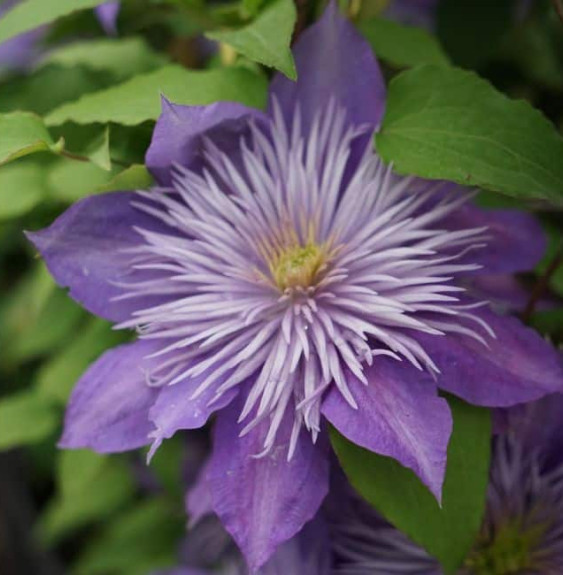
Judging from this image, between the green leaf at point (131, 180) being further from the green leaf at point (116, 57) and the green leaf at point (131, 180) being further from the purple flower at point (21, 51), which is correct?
the purple flower at point (21, 51)

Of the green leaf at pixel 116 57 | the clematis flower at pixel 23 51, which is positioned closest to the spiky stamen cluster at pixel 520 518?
the green leaf at pixel 116 57

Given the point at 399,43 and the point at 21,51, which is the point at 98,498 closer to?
the point at 21,51

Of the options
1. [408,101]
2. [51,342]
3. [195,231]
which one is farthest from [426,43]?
[51,342]

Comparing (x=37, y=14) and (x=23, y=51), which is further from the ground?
(x=37, y=14)

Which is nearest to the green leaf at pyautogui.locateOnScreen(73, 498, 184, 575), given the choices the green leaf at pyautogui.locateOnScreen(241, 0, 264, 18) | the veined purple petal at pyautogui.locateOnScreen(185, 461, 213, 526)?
the veined purple petal at pyautogui.locateOnScreen(185, 461, 213, 526)

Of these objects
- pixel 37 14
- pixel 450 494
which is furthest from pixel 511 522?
pixel 37 14

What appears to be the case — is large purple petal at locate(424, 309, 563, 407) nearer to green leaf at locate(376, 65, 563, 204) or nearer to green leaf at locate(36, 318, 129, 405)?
green leaf at locate(376, 65, 563, 204)
